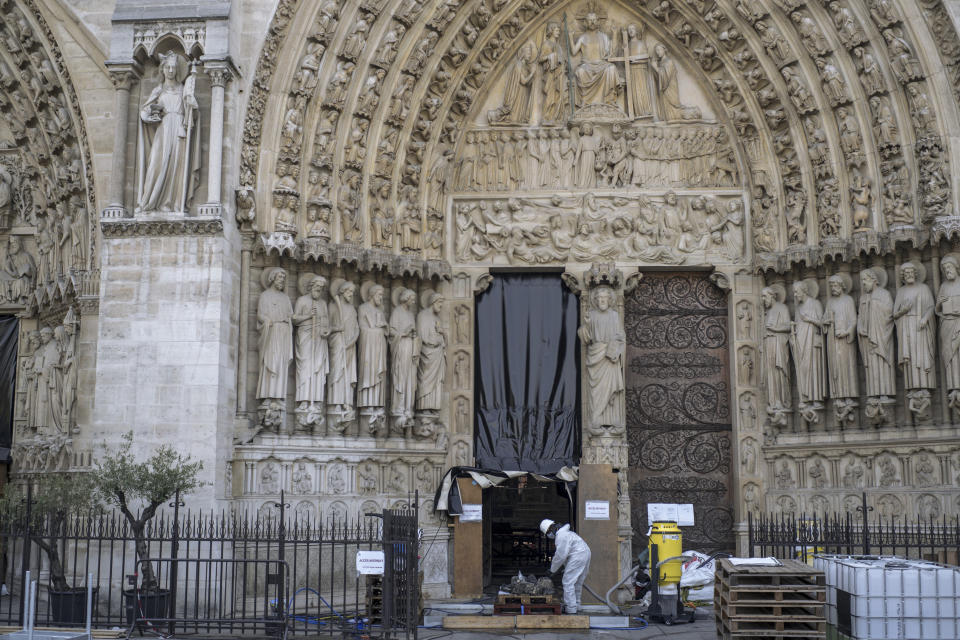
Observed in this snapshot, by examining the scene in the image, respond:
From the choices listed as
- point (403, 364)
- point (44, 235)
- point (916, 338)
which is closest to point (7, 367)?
point (44, 235)

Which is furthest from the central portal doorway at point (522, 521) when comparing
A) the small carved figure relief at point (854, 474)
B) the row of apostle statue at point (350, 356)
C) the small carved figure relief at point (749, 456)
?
the small carved figure relief at point (854, 474)

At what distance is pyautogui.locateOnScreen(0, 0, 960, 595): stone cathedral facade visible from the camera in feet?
41.9

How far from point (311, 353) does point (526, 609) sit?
441cm

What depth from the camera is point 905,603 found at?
8.62 m

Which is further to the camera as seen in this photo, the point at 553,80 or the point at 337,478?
the point at 553,80

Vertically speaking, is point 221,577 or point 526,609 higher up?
point 221,577

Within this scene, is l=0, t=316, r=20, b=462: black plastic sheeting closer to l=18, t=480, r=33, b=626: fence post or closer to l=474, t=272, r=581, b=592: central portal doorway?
l=18, t=480, r=33, b=626: fence post

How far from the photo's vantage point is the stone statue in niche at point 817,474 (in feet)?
44.8

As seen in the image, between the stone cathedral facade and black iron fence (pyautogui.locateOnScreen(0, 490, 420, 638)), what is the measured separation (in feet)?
2.26

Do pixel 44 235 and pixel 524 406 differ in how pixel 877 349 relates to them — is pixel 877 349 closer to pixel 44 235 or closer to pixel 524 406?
pixel 524 406

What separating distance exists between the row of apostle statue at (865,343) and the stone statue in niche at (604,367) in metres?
2.05

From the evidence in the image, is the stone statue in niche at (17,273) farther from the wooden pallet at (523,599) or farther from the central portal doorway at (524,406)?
the wooden pallet at (523,599)

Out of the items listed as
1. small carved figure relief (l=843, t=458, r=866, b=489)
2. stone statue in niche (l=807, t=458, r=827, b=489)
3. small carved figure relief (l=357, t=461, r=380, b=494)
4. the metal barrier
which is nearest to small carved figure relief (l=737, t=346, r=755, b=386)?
stone statue in niche (l=807, t=458, r=827, b=489)

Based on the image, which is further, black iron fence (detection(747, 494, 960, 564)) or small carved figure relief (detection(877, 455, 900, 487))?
small carved figure relief (detection(877, 455, 900, 487))
